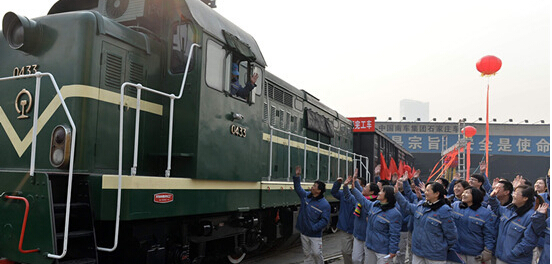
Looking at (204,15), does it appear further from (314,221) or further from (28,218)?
(314,221)

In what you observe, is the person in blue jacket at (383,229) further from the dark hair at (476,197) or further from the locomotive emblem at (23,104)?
the locomotive emblem at (23,104)

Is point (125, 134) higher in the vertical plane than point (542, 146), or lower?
lower

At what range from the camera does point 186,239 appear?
5.29 meters

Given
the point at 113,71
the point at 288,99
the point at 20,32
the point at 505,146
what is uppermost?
the point at 505,146

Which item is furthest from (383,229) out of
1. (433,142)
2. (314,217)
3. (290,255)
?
(433,142)

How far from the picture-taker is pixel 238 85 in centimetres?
594

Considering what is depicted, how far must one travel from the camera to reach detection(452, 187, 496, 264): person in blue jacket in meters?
5.33

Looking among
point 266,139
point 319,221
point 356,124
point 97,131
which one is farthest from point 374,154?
point 97,131

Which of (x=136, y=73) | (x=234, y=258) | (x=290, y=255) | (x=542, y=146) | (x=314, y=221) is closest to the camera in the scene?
(x=136, y=73)

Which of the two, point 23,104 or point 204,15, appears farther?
point 204,15

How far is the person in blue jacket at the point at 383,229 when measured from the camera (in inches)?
215

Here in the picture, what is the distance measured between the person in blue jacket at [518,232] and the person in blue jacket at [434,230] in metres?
0.51

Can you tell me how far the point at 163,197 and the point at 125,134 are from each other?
2.85 feet

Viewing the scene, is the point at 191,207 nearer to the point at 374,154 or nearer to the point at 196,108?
the point at 196,108
